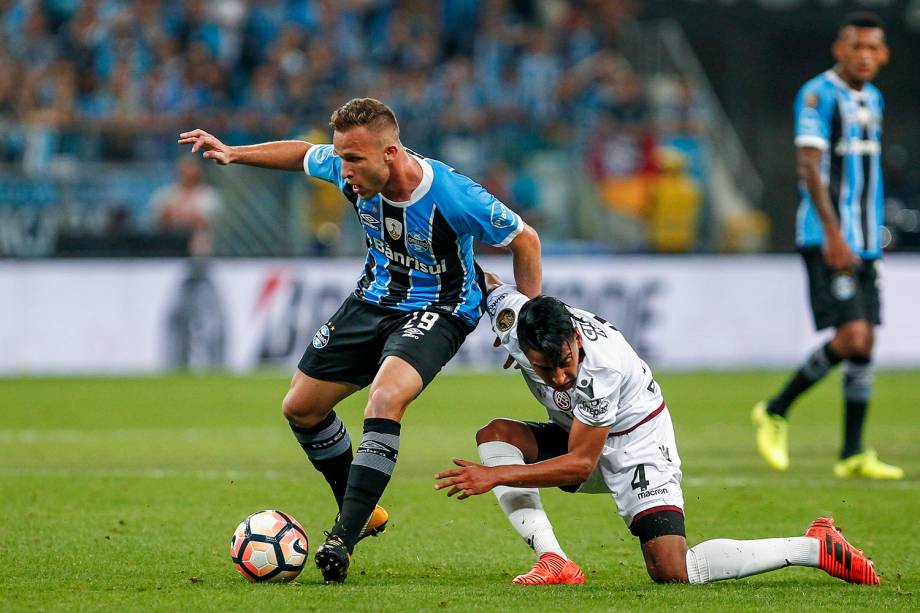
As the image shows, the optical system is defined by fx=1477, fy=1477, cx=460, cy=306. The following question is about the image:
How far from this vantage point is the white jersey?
218 inches

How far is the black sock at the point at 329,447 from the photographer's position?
6.63m

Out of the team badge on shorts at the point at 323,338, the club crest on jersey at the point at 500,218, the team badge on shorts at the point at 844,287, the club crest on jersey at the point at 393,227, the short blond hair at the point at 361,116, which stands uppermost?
the short blond hair at the point at 361,116

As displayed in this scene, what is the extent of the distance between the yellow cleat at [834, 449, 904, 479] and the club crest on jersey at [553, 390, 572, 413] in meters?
3.73

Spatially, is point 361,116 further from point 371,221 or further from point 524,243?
point 524,243

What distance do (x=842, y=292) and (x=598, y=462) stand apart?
12.7 ft

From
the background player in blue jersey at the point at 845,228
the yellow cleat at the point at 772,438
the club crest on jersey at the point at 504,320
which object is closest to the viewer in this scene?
the club crest on jersey at the point at 504,320

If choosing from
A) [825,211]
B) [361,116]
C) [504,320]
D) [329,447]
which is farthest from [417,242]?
[825,211]

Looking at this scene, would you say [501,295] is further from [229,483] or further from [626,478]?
[229,483]

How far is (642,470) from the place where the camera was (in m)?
5.87

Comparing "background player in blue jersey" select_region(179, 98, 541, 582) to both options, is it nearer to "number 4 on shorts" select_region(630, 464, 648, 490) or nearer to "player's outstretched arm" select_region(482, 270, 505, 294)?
"player's outstretched arm" select_region(482, 270, 505, 294)

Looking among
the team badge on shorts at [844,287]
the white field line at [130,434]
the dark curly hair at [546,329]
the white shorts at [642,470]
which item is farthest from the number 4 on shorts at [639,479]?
the white field line at [130,434]

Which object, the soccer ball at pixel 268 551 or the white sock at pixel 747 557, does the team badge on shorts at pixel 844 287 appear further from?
the soccer ball at pixel 268 551

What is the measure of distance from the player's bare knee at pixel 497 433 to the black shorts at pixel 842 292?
12.2ft

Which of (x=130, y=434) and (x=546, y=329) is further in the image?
(x=130, y=434)
